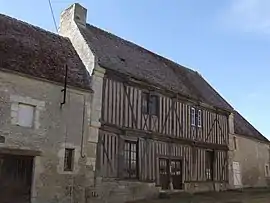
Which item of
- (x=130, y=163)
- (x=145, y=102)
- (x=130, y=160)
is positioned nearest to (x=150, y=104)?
(x=145, y=102)

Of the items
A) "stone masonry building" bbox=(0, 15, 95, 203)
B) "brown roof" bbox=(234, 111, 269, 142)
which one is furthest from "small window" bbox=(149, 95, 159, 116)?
"brown roof" bbox=(234, 111, 269, 142)

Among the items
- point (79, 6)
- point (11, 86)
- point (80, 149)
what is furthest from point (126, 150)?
point (79, 6)

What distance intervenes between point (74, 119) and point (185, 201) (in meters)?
5.61

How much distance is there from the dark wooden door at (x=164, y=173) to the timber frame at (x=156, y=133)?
206 mm

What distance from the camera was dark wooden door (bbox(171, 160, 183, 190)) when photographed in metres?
18.0

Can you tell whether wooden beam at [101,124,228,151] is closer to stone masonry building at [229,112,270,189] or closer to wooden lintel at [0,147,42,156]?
stone masonry building at [229,112,270,189]

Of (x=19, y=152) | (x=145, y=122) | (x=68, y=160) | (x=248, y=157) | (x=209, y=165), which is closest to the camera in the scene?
(x=19, y=152)

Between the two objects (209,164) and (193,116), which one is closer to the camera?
(193,116)

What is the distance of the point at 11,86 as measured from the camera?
41.6 ft

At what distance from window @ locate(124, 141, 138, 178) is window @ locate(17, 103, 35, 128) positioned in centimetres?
445

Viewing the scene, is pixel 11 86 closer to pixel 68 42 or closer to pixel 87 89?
pixel 87 89

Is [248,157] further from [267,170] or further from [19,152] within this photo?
[19,152]

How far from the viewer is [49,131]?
13422mm

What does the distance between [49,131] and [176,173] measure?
289 inches
